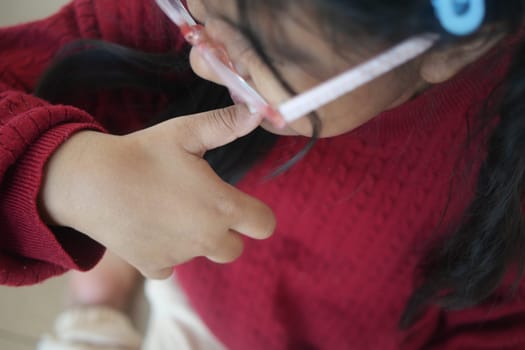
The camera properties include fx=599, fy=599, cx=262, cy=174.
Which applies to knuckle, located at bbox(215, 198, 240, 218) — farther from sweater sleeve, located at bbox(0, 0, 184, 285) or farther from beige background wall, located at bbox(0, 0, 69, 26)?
beige background wall, located at bbox(0, 0, 69, 26)

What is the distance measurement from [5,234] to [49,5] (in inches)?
26.3

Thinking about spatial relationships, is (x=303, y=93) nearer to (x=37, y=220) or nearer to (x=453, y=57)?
(x=453, y=57)

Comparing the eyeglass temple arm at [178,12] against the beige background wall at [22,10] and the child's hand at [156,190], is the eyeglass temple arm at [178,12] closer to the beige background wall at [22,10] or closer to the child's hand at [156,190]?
the child's hand at [156,190]

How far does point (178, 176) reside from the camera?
1.29 feet

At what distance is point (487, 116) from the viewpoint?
46 cm

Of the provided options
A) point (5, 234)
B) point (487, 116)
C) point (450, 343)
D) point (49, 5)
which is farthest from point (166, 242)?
point (49, 5)

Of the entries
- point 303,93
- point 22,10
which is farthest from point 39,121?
point 22,10

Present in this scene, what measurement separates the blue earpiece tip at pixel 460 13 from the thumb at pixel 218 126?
126 mm

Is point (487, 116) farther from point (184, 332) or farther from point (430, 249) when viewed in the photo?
point (184, 332)

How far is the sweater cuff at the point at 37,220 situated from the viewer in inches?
16.1

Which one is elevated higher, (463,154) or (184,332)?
(463,154)

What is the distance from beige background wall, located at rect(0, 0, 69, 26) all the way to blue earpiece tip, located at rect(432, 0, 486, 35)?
83 centimetres

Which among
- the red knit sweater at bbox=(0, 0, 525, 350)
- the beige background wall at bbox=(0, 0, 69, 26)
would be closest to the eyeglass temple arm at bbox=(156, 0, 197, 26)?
the red knit sweater at bbox=(0, 0, 525, 350)

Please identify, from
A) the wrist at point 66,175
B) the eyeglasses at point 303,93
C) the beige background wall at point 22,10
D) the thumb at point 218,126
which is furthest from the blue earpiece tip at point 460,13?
the beige background wall at point 22,10
